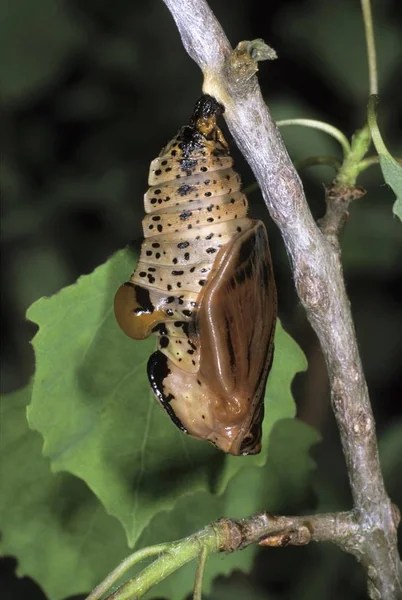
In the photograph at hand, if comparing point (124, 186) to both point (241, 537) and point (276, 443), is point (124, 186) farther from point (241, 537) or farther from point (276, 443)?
point (241, 537)

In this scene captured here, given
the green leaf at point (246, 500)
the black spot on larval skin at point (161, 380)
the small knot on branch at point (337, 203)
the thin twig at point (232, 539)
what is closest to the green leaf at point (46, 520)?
the green leaf at point (246, 500)

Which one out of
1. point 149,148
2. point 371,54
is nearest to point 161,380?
point 371,54

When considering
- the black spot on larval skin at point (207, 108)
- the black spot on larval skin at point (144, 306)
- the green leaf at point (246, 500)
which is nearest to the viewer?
the black spot on larval skin at point (207, 108)

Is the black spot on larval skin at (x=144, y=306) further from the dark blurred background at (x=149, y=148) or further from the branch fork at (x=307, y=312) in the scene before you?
the dark blurred background at (x=149, y=148)

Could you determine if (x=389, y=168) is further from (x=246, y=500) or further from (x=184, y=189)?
(x=246, y=500)

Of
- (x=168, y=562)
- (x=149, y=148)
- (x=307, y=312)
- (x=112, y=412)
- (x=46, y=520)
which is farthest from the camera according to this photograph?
(x=149, y=148)

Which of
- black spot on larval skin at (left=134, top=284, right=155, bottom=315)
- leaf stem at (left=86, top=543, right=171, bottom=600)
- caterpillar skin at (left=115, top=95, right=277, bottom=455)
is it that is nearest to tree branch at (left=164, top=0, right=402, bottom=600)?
caterpillar skin at (left=115, top=95, right=277, bottom=455)
